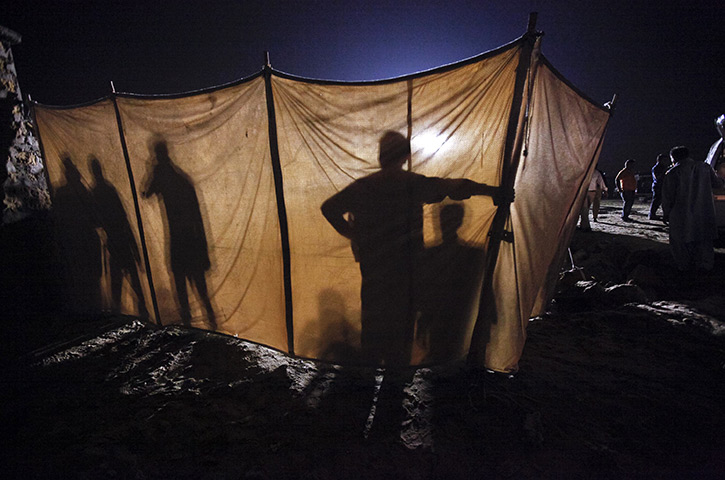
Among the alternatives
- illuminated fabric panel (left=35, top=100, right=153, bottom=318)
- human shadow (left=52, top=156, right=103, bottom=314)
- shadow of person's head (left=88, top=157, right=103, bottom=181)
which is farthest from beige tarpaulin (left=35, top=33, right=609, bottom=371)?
human shadow (left=52, top=156, right=103, bottom=314)

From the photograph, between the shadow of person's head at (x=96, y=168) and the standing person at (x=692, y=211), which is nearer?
the shadow of person's head at (x=96, y=168)

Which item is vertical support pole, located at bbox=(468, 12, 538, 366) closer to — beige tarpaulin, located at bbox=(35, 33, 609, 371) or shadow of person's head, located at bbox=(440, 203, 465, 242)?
beige tarpaulin, located at bbox=(35, 33, 609, 371)

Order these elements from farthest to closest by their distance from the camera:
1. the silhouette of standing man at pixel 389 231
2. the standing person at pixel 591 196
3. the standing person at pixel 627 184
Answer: the standing person at pixel 627 184
the standing person at pixel 591 196
the silhouette of standing man at pixel 389 231

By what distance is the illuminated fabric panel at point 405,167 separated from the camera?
2.08 metres

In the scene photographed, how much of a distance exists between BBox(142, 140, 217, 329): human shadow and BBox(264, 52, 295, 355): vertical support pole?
1.01m

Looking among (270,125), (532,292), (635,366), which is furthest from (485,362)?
(270,125)

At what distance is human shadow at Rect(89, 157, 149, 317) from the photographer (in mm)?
3453

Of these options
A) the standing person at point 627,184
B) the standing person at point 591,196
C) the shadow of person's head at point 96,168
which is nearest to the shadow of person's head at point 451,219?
the shadow of person's head at point 96,168

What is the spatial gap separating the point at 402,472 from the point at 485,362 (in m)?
1.11

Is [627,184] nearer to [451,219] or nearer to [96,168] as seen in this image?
[451,219]

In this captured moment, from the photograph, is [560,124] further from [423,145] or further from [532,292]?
[532,292]

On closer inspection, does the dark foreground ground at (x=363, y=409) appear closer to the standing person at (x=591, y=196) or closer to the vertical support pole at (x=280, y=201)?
the vertical support pole at (x=280, y=201)

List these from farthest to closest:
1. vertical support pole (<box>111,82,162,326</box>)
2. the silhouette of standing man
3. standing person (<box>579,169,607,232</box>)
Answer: standing person (<box>579,169,607,232</box>) → vertical support pole (<box>111,82,162,326</box>) → the silhouette of standing man

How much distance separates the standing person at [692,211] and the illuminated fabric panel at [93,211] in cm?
804
